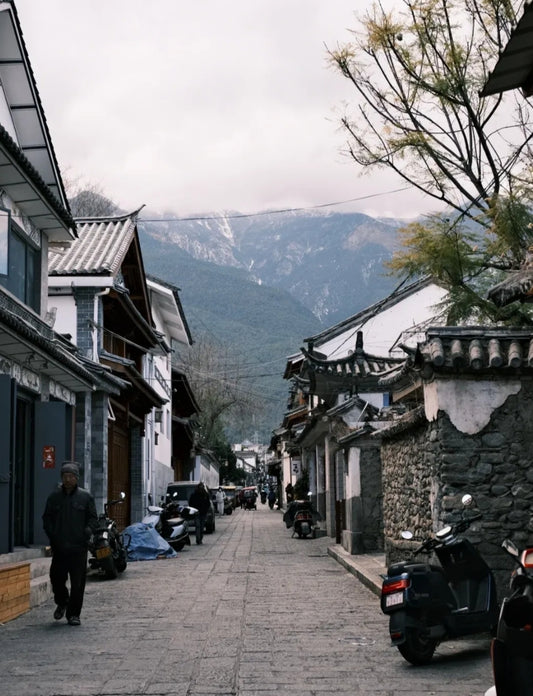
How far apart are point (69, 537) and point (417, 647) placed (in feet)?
14.7

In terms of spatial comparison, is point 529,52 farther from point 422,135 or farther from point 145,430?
point 145,430

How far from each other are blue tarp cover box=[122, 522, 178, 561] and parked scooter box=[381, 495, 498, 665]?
41.4 ft

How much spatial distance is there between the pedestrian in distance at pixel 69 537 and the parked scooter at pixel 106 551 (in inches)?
153

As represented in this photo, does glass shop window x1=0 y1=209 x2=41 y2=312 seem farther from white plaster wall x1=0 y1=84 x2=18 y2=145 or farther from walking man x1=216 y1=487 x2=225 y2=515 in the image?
walking man x1=216 y1=487 x2=225 y2=515

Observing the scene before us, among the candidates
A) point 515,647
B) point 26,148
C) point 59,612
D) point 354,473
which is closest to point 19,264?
point 26,148

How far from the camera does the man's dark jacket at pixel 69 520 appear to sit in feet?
35.8

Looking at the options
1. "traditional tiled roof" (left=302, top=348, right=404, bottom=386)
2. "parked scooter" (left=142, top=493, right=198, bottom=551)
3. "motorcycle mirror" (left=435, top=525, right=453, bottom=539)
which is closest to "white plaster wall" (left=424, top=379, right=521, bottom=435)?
"motorcycle mirror" (left=435, top=525, right=453, bottom=539)

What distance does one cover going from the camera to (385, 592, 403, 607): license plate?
8.09 metres

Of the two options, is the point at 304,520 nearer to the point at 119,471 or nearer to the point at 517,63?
the point at 119,471

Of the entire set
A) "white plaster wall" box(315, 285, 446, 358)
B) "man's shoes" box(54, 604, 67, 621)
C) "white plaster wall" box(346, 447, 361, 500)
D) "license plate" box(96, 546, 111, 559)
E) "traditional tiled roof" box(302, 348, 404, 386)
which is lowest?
"man's shoes" box(54, 604, 67, 621)

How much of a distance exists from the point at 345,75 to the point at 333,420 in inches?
366

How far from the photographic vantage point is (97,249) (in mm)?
26750

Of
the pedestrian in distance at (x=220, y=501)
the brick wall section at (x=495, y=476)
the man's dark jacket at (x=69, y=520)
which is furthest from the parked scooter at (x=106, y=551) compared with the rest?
the pedestrian in distance at (x=220, y=501)

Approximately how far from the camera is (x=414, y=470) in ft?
40.9
